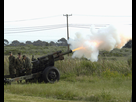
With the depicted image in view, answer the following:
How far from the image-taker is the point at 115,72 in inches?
662

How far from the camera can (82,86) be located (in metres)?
13.2

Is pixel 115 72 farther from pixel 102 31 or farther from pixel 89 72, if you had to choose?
pixel 102 31

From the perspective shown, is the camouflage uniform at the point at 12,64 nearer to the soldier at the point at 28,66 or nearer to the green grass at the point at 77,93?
the soldier at the point at 28,66

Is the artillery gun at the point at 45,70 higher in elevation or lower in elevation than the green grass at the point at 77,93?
higher

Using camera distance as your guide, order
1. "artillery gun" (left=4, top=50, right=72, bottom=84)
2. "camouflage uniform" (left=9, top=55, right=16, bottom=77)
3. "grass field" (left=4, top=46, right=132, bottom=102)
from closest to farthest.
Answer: "grass field" (left=4, top=46, right=132, bottom=102) → "artillery gun" (left=4, top=50, right=72, bottom=84) → "camouflage uniform" (left=9, top=55, right=16, bottom=77)

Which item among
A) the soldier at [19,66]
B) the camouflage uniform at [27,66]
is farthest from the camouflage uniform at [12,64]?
the camouflage uniform at [27,66]

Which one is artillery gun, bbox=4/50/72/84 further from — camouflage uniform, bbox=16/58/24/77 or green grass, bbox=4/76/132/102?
green grass, bbox=4/76/132/102

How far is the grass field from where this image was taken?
32.4ft

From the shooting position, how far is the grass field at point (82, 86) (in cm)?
987

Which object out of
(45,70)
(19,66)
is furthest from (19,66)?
(45,70)

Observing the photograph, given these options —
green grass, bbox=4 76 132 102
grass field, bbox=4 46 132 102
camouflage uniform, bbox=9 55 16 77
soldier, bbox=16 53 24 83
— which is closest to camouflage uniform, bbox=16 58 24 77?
soldier, bbox=16 53 24 83

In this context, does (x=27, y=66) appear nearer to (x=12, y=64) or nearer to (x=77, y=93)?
(x=12, y=64)

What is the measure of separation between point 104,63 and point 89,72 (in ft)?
6.14

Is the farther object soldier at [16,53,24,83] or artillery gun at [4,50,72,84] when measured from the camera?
soldier at [16,53,24,83]
